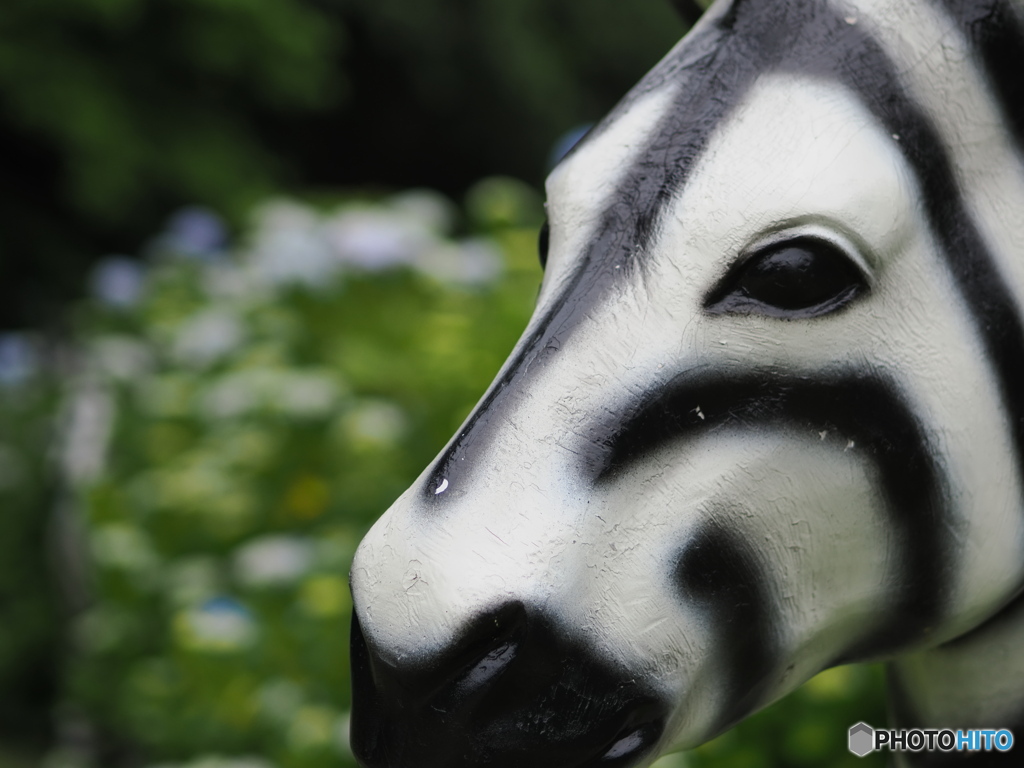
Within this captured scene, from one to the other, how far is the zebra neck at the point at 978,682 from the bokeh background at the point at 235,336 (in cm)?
49

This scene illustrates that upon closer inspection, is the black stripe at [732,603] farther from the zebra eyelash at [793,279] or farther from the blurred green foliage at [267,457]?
the blurred green foliage at [267,457]

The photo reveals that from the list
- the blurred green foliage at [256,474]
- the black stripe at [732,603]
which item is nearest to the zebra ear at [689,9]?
the black stripe at [732,603]

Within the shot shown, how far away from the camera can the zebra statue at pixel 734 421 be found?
2.06 feet

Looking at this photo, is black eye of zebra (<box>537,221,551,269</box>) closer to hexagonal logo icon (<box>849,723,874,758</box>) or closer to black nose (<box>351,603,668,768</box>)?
black nose (<box>351,603,668,768</box>)

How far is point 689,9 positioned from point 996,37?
24cm

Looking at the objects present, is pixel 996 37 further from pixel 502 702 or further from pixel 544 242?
pixel 502 702

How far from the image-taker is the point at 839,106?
2.20 ft

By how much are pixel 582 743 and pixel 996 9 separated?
0.48m

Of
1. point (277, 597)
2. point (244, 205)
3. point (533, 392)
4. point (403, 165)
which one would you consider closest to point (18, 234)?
point (244, 205)

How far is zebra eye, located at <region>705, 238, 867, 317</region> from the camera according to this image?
0.65m

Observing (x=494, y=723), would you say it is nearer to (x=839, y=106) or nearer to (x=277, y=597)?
(x=839, y=106)

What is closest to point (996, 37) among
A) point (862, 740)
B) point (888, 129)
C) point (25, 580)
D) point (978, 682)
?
point (888, 129)

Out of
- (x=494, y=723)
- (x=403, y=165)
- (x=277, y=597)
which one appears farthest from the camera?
(x=403, y=165)

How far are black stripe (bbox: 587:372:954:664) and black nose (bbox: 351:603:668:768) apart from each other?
99mm
